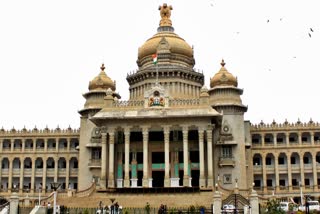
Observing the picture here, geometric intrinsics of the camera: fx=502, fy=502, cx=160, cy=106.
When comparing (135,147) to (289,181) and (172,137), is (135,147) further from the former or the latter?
(289,181)

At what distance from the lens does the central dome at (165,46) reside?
6862cm

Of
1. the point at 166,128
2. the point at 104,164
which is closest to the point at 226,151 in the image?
the point at 166,128

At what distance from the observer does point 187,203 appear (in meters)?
47.1

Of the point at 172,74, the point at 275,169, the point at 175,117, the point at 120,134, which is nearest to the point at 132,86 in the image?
the point at 172,74

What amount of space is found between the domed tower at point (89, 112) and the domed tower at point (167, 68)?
3.99m

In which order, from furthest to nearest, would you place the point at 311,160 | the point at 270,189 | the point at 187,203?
the point at 311,160
the point at 270,189
the point at 187,203

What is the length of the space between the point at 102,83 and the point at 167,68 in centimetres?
881

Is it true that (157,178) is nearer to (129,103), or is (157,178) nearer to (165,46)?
(129,103)

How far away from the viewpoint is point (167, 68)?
66188 mm

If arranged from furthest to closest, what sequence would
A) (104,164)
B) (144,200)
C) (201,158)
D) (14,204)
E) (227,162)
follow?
(227,162) → (104,164) → (201,158) → (144,200) → (14,204)

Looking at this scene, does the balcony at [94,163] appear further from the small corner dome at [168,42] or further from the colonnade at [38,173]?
the small corner dome at [168,42]

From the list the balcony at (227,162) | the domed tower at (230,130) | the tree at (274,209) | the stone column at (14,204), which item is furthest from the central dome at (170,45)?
the tree at (274,209)

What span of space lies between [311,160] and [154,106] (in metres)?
26.4

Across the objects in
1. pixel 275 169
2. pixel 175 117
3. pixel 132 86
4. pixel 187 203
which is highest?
pixel 132 86
